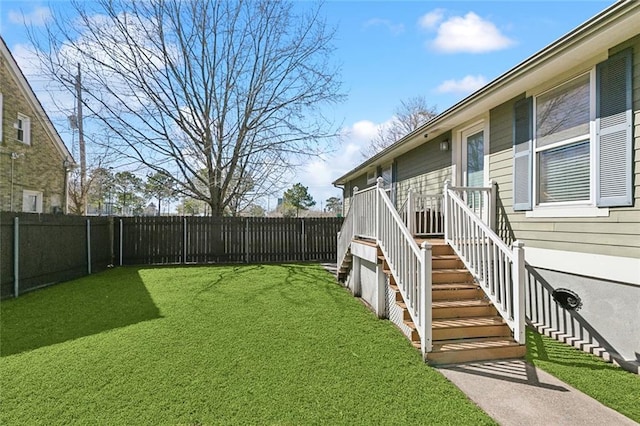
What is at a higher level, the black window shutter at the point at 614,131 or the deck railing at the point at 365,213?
the black window shutter at the point at 614,131

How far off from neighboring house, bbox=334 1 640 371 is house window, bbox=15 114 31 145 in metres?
12.2

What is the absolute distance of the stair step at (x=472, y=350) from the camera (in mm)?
3537

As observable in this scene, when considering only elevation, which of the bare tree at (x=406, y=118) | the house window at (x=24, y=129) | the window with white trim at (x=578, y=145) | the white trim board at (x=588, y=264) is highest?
the bare tree at (x=406, y=118)

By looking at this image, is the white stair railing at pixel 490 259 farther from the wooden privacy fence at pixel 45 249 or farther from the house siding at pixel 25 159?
the house siding at pixel 25 159

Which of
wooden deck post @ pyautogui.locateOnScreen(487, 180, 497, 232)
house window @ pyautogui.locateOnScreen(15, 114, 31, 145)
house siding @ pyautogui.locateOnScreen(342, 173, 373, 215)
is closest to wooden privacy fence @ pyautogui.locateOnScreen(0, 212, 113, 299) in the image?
house window @ pyautogui.locateOnScreen(15, 114, 31, 145)

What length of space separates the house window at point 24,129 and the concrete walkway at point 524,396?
1415 cm

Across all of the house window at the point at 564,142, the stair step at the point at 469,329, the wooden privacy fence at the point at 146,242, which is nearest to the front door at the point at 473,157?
the house window at the point at 564,142

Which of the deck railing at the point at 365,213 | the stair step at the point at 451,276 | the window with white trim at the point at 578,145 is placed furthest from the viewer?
the deck railing at the point at 365,213

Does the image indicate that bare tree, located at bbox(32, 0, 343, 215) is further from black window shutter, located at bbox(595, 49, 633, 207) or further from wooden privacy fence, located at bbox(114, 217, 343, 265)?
black window shutter, located at bbox(595, 49, 633, 207)

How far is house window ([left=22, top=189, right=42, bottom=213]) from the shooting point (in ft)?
36.8

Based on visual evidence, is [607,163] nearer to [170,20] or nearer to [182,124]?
[182,124]

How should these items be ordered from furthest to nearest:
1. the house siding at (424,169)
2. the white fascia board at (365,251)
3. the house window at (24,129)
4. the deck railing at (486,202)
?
the house window at (24,129), the house siding at (424,169), the deck railing at (486,202), the white fascia board at (365,251)

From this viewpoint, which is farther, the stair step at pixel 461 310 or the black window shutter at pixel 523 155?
the black window shutter at pixel 523 155

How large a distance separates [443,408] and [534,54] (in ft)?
13.3
